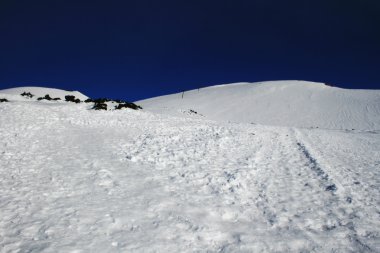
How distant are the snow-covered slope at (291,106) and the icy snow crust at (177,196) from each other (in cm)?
2185

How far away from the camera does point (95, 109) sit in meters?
23.6

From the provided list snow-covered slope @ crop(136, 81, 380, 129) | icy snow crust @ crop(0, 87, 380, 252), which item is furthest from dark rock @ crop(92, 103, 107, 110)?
snow-covered slope @ crop(136, 81, 380, 129)

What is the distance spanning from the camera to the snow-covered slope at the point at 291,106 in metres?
42.8

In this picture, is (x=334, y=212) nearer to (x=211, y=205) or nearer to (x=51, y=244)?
(x=211, y=205)

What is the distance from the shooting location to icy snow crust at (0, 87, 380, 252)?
5816mm

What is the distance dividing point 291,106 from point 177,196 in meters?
51.4

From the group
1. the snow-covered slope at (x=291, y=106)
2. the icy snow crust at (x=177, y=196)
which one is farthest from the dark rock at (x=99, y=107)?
the snow-covered slope at (x=291, y=106)

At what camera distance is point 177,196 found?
812cm

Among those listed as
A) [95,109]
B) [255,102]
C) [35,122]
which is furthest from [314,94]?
[35,122]

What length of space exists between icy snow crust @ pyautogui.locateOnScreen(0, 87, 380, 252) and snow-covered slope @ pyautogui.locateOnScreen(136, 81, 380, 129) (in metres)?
21.9

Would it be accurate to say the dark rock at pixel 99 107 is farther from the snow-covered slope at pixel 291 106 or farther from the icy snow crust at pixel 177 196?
the snow-covered slope at pixel 291 106

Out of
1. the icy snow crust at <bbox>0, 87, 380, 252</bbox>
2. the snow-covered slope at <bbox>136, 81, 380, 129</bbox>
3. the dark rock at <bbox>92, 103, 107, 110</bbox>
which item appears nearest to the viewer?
the icy snow crust at <bbox>0, 87, 380, 252</bbox>

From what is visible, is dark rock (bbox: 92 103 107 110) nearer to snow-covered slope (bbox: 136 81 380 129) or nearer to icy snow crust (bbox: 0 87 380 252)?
icy snow crust (bbox: 0 87 380 252)

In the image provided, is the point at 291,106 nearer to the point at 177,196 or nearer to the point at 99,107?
the point at 99,107
